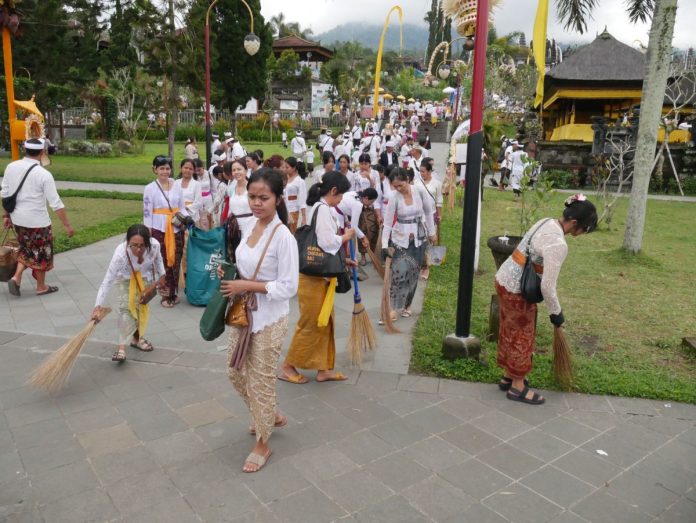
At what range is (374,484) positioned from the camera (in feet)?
11.0

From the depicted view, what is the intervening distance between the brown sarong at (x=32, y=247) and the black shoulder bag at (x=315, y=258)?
3962 millimetres

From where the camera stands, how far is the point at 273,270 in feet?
11.0

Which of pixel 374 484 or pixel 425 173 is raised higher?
pixel 425 173

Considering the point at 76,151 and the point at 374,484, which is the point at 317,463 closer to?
the point at 374,484

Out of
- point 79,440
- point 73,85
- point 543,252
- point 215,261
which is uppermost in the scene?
point 73,85

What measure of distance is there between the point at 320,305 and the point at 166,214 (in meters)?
2.72

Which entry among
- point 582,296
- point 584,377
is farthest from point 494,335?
point 582,296

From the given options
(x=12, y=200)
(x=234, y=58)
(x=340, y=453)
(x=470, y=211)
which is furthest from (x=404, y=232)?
(x=234, y=58)

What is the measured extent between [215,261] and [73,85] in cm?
2065

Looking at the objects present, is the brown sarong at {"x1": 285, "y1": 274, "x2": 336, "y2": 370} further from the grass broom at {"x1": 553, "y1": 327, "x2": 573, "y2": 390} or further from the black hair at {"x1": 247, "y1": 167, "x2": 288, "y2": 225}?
the grass broom at {"x1": 553, "y1": 327, "x2": 573, "y2": 390}

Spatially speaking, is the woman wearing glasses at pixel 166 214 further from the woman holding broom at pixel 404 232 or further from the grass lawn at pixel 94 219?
the grass lawn at pixel 94 219

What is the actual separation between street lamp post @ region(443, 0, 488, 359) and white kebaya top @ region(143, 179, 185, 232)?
332cm

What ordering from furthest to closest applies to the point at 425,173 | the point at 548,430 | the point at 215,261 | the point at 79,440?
the point at 425,173, the point at 215,261, the point at 548,430, the point at 79,440

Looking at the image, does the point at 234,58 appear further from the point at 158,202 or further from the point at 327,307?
the point at 327,307
